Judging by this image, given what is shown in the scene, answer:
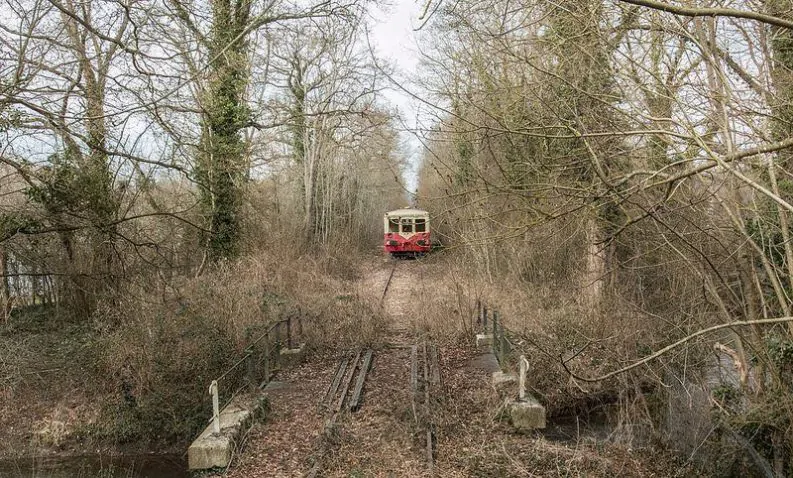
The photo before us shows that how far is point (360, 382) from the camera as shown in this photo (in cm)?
1030

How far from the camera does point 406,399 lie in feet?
30.1

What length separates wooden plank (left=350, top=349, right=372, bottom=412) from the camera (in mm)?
9273

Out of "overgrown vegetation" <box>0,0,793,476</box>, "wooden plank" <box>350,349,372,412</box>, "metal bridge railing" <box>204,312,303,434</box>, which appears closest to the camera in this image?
"overgrown vegetation" <box>0,0,793,476</box>

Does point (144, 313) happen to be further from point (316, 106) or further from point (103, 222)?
point (316, 106)

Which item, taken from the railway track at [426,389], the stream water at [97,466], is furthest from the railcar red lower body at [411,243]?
the stream water at [97,466]

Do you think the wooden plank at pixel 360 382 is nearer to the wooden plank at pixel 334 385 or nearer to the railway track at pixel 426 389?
the wooden plank at pixel 334 385

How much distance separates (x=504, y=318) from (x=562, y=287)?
222 centimetres

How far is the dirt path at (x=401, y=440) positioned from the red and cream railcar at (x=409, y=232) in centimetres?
2040

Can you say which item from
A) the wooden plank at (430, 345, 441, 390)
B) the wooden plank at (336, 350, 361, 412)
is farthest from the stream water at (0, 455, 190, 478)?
the wooden plank at (430, 345, 441, 390)

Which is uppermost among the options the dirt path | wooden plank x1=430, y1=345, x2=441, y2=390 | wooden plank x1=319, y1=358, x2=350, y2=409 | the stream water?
wooden plank x1=430, y1=345, x2=441, y2=390

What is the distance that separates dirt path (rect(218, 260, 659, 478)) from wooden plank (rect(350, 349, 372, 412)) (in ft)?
0.42

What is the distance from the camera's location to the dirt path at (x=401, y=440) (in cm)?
711

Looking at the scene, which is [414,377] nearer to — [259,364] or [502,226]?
[259,364]

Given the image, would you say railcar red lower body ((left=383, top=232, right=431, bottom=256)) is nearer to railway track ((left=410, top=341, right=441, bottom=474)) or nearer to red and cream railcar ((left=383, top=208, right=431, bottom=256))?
red and cream railcar ((left=383, top=208, right=431, bottom=256))
